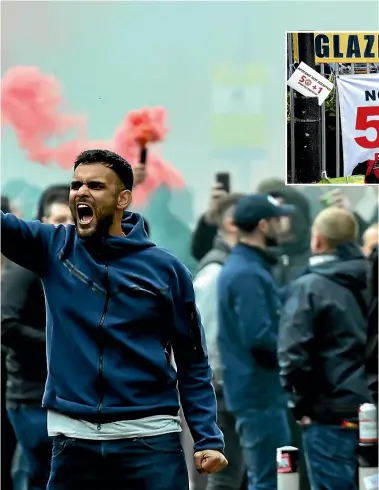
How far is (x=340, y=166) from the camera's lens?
486 centimetres

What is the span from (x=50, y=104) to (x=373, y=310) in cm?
157

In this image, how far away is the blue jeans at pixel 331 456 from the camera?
5.08 meters

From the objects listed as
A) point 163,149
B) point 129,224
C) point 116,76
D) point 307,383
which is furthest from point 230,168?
point 129,224

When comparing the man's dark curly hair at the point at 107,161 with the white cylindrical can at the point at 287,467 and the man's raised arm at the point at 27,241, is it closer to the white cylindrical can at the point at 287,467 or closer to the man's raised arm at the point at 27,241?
the man's raised arm at the point at 27,241

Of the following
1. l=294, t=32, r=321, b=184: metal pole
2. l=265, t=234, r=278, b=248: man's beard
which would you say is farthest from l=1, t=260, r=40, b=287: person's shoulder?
l=294, t=32, r=321, b=184: metal pole

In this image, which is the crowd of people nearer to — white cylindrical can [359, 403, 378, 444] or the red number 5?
white cylindrical can [359, 403, 378, 444]

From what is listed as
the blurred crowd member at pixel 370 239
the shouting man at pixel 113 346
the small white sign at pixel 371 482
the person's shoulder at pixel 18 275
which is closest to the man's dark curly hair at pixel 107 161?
the shouting man at pixel 113 346

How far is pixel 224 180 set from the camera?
16.4 ft

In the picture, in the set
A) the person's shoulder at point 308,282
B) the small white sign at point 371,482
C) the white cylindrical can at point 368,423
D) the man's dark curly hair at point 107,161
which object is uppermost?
the man's dark curly hair at point 107,161

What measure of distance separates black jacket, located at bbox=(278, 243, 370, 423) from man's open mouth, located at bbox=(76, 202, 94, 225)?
1621 mm

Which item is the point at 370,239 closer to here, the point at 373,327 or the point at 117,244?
the point at 373,327

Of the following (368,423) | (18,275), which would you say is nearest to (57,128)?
(18,275)

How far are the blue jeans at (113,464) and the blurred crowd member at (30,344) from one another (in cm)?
151

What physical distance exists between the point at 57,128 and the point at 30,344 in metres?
0.90
